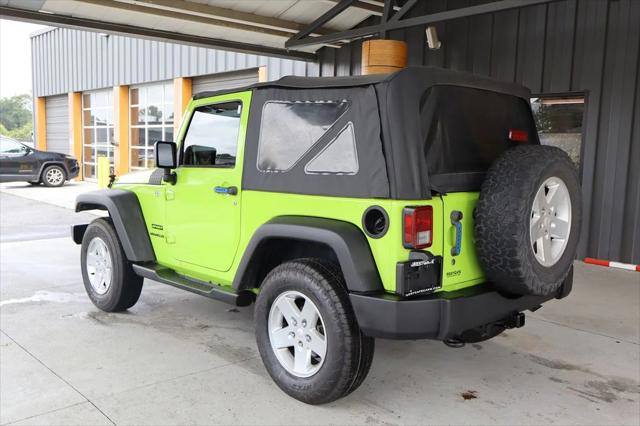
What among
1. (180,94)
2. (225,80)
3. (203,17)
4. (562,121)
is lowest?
(562,121)

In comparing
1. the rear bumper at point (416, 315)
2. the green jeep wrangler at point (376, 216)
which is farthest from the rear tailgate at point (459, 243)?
the rear bumper at point (416, 315)

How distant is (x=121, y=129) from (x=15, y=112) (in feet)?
239

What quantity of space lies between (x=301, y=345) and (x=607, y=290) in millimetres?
4157

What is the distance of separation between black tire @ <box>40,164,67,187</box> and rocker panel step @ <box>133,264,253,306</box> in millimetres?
14190

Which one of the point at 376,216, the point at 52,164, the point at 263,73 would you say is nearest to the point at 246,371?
the point at 376,216

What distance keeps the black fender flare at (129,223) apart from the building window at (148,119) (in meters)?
11.7

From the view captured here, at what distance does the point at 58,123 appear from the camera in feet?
77.4

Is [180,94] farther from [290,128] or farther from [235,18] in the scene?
[290,128]

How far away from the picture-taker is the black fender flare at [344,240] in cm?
287

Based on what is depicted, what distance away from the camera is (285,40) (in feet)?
32.1

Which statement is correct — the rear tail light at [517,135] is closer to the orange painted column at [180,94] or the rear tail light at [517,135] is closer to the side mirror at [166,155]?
the side mirror at [166,155]

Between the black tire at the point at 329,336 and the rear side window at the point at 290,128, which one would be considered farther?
the rear side window at the point at 290,128

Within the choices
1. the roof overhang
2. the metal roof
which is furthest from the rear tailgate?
the metal roof

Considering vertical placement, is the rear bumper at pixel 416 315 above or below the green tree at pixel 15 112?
below
